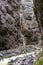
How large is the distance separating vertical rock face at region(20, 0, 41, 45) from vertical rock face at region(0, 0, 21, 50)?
8.46 ft

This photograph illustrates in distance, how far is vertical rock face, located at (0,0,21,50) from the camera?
5474 millimetres

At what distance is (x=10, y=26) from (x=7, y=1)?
31.0 inches

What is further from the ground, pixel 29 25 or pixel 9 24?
pixel 9 24

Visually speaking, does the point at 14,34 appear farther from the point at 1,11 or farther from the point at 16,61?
the point at 16,61

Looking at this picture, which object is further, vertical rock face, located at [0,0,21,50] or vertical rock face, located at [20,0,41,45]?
vertical rock face, located at [20,0,41,45]

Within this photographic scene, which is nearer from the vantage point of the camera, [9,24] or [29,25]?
[9,24]

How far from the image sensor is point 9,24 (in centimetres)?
562

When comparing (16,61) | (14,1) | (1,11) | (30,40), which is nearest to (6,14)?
(1,11)

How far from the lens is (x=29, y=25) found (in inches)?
356

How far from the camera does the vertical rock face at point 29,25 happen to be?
28.1 feet

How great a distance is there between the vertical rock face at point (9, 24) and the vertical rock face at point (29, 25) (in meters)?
2.58

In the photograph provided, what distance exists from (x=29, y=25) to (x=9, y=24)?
3.49 metres

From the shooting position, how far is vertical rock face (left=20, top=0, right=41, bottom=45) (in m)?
8.56

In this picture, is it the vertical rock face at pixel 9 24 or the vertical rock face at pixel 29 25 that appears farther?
the vertical rock face at pixel 29 25
